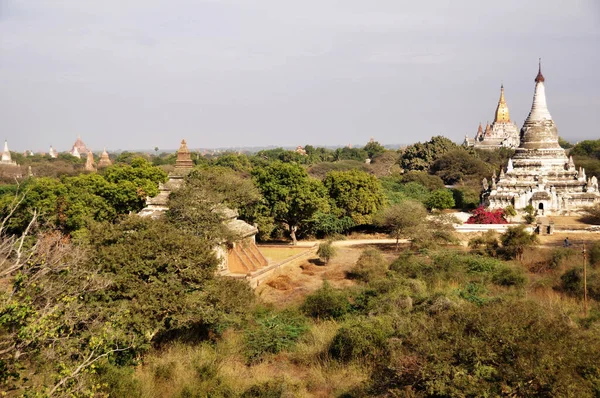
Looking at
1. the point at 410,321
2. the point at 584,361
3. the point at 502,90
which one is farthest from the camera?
the point at 502,90

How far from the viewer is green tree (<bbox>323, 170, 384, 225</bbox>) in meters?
32.5

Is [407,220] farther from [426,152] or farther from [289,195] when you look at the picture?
[426,152]

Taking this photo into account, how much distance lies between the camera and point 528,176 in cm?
4194

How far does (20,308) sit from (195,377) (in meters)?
5.13

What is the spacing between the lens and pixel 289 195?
97.6 feet

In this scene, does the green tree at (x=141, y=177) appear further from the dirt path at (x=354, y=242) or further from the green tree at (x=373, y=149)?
the green tree at (x=373, y=149)

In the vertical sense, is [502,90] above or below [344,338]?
above

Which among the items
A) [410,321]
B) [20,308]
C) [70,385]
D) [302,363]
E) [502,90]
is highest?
[502,90]

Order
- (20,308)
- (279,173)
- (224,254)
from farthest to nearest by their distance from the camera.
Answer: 1. (279,173)
2. (224,254)
3. (20,308)

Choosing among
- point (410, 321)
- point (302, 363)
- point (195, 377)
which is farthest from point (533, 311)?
point (195, 377)

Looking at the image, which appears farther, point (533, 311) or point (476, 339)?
point (533, 311)

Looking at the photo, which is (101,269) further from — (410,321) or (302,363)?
(410,321)

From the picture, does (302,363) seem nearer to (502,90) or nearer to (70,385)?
Result: (70,385)

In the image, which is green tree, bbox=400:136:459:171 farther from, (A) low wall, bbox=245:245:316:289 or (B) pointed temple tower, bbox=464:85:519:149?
(A) low wall, bbox=245:245:316:289
